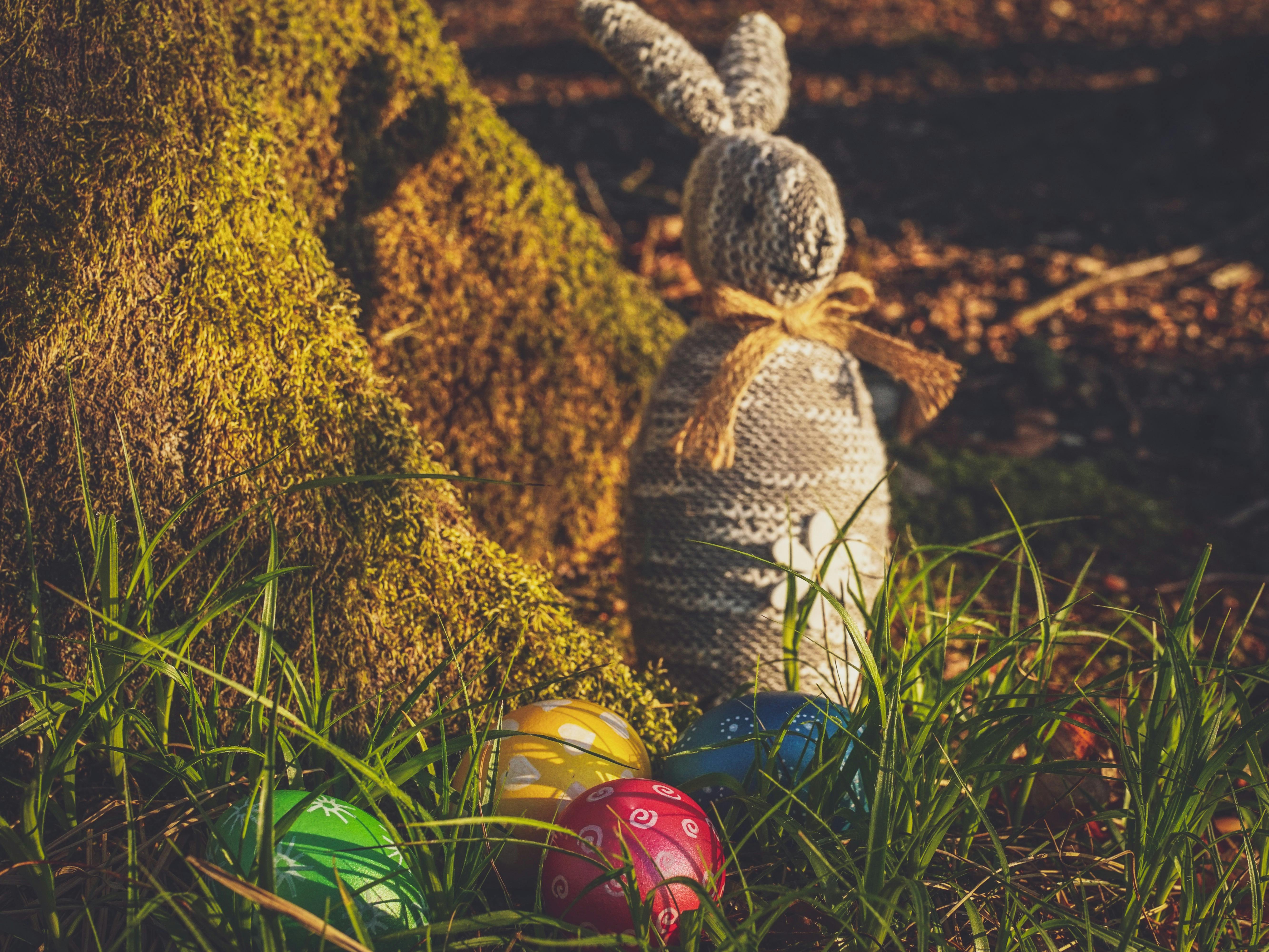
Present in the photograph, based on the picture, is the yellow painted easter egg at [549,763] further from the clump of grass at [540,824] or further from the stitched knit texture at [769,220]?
the stitched knit texture at [769,220]

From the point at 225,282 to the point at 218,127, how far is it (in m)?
0.33

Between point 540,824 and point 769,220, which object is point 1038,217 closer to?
point 769,220

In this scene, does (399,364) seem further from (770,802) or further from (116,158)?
(770,802)

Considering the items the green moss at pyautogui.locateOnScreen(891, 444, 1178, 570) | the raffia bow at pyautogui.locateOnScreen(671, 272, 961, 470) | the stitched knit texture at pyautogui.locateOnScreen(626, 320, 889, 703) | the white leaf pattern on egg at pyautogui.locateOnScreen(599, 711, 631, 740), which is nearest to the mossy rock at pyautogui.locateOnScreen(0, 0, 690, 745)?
the white leaf pattern on egg at pyautogui.locateOnScreen(599, 711, 631, 740)

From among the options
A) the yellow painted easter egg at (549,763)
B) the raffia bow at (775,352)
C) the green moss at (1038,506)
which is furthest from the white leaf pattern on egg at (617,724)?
the green moss at (1038,506)

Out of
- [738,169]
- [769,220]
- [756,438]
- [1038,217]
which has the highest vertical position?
[1038,217]

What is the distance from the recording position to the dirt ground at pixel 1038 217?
3.28 meters

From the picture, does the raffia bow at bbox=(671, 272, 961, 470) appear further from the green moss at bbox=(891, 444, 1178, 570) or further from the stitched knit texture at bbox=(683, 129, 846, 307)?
the green moss at bbox=(891, 444, 1178, 570)

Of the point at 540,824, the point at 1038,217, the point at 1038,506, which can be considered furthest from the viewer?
the point at 1038,217

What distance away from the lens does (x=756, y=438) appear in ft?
6.65

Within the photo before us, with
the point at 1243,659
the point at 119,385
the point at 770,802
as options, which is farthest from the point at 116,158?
the point at 1243,659

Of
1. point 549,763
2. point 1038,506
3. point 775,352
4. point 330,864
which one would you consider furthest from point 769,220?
point 1038,506

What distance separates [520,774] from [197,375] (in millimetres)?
866

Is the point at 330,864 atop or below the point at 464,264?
below
